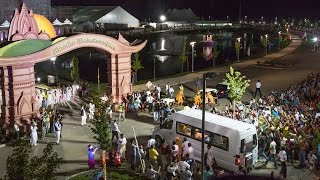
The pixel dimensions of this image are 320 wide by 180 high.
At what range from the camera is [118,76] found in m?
32.0

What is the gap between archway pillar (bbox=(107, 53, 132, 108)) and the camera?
31828 millimetres

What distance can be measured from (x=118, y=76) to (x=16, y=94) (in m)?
8.46

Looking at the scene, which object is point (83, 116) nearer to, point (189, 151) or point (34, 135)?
point (34, 135)

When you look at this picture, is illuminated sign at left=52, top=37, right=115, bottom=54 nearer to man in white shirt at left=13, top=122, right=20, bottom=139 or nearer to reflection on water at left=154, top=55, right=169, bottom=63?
man in white shirt at left=13, top=122, right=20, bottom=139

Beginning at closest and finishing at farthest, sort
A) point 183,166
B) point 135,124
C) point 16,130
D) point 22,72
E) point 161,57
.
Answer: point 183,166
point 16,130
point 22,72
point 135,124
point 161,57

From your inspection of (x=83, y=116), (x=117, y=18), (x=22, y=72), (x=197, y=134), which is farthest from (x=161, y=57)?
(x=197, y=134)

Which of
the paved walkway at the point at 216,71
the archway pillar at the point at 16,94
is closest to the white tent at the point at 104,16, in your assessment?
the paved walkway at the point at 216,71

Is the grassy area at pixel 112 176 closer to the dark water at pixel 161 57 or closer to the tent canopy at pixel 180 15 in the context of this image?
the dark water at pixel 161 57

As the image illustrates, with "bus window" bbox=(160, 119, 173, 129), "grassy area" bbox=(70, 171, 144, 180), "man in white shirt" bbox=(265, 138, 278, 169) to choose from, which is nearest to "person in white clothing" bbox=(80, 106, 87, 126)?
"bus window" bbox=(160, 119, 173, 129)

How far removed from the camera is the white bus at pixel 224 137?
19375mm

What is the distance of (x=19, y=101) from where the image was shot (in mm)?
26016

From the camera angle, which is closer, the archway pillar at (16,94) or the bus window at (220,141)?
the bus window at (220,141)

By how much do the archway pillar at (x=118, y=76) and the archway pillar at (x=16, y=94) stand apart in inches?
275

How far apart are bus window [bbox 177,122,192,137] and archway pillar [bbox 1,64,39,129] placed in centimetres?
1027
